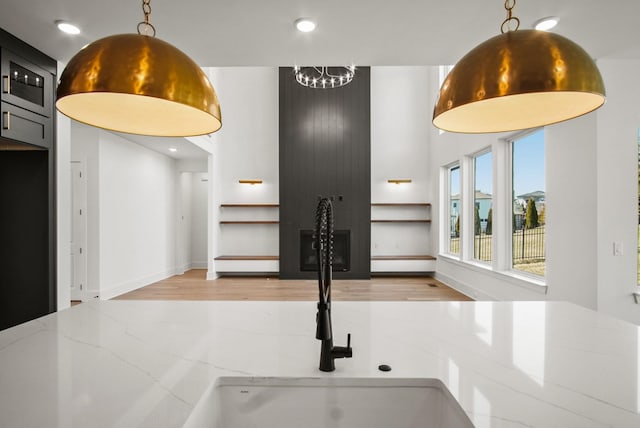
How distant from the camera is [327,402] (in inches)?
35.1

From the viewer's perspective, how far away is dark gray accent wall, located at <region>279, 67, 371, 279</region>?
6.59 meters

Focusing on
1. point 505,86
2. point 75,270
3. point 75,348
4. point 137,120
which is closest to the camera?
point 505,86

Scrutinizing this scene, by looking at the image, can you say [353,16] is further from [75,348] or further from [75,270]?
[75,270]

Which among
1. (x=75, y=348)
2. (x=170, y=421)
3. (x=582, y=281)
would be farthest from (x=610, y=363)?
(x=582, y=281)

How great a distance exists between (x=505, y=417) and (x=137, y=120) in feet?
4.75

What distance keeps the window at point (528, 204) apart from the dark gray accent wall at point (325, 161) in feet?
9.00

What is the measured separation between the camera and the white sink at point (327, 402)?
34.7 inches

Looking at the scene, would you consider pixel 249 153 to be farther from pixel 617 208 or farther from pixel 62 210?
pixel 617 208

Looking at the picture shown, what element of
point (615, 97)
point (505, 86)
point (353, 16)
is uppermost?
point (353, 16)

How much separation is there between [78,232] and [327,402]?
17.4 feet

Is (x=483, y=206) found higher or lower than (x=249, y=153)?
lower

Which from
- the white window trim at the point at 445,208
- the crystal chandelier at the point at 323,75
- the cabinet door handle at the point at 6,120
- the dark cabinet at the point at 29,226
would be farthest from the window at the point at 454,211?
the cabinet door handle at the point at 6,120

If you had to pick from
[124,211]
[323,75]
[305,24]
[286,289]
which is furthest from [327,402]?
[323,75]

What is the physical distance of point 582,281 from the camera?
3014 mm
